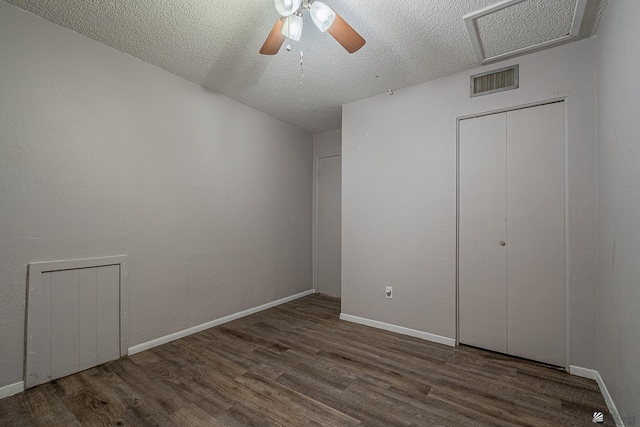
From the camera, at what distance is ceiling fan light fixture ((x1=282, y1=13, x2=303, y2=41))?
5.74 feet

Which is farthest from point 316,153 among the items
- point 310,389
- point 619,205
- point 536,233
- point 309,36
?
point 619,205

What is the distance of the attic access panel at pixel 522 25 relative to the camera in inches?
70.9

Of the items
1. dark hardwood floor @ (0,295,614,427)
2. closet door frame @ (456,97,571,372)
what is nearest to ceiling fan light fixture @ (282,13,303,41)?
closet door frame @ (456,97,571,372)

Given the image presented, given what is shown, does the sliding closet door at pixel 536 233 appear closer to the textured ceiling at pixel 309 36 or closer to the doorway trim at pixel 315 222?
the textured ceiling at pixel 309 36

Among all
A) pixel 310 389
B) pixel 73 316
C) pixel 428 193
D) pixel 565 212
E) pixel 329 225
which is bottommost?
pixel 310 389

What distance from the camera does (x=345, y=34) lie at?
1.70 m

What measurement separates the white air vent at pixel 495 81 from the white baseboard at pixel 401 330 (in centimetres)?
233

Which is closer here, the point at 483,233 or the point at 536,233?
the point at 536,233

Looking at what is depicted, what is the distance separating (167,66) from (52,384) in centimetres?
269

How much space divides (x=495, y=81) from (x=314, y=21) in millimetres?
1788

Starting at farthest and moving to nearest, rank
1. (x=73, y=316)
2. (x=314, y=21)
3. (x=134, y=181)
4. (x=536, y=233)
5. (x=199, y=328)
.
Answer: (x=199, y=328) < (x=134, y=181) < (x=536, y=233) < (x=73, y=316) < (x=314, y=21)

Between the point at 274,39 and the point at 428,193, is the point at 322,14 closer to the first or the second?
the point at 274,39

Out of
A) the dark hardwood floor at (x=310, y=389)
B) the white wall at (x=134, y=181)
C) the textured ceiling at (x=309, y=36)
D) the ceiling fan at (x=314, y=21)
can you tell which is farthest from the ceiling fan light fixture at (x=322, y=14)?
the dark hardwood floor at (x=310, y=389)

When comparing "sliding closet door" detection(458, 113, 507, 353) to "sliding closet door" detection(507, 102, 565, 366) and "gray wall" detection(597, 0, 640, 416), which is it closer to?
"sliding closet door" detection(507, 102, 565, 366)
